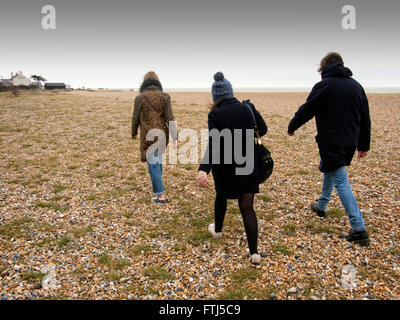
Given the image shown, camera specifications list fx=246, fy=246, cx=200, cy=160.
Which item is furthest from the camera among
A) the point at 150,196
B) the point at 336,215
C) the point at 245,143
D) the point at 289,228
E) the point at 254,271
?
the point at 150,196

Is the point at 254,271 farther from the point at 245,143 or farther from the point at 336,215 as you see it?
the point at 336,215

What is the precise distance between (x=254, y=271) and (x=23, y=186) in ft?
25.9

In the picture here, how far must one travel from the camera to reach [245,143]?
414cm

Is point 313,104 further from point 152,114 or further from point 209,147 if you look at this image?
point 152,114

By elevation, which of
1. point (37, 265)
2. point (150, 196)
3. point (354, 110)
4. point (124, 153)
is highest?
point (354, 110)

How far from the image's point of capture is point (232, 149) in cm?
409

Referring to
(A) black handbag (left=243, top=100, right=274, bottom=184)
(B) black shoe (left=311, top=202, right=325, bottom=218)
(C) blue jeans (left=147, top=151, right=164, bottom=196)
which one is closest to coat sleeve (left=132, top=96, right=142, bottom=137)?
(C) blue jeans (left=147, top=151, right=164, bottom=196)

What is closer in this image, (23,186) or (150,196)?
(150,196)

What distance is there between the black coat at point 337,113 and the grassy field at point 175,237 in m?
1.87

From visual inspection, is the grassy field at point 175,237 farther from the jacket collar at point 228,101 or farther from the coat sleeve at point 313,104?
the jacket collar at point 228,101

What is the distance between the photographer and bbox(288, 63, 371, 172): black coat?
455cm

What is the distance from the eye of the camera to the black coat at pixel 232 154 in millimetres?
4051

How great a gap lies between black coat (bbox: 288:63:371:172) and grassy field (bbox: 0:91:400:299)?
6.14 feet
